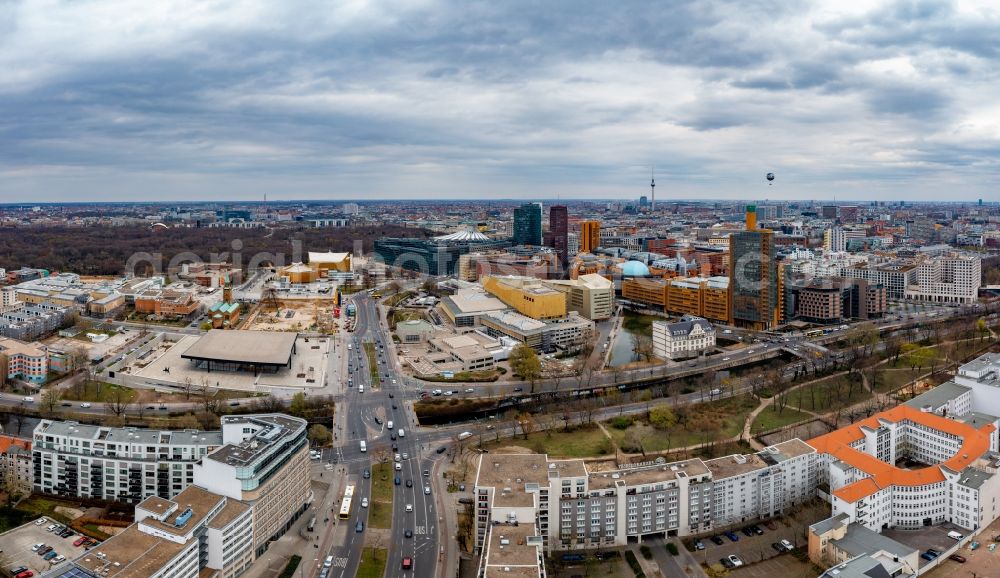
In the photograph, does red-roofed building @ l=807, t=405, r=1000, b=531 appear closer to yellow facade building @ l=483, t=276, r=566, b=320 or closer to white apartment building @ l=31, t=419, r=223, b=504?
white apartment building @ l=31, t=419, r=223, b=504

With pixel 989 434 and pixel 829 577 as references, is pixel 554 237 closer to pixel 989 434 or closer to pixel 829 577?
pixel 989 434

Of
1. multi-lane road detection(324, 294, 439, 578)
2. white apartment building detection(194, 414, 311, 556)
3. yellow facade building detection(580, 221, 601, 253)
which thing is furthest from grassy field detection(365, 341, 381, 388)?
yellow facade building detection(580, 221, 601, 253)

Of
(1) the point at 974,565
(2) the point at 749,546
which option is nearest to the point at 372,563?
(2) the point at 749,546

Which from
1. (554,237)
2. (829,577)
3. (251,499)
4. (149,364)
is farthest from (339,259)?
(829,577)

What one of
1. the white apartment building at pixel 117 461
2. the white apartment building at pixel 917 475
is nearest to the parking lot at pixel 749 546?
the white apartment building at pixel 917 475

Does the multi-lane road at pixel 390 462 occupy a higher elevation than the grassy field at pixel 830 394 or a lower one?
lower

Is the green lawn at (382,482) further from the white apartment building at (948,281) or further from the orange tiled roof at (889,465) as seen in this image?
the white apartment building at (948,281)

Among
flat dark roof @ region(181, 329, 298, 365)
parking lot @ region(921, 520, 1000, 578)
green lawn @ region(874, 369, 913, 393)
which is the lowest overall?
parking lot @ region(921, 520, 1000, 578)
